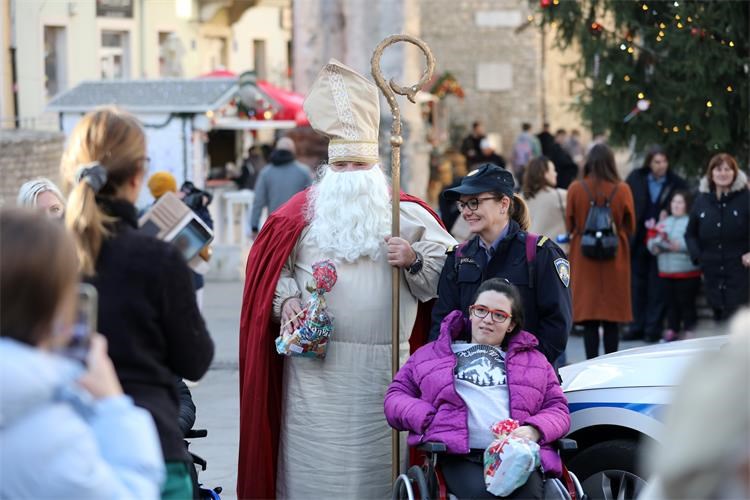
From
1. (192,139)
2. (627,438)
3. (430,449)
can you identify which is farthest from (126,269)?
(192,139)

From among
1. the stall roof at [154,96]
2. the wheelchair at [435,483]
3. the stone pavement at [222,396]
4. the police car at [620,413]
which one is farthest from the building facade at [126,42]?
the wheelchair at [435,483]

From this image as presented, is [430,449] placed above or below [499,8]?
below

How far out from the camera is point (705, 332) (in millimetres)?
12133

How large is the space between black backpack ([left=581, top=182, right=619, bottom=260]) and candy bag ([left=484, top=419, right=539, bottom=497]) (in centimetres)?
563

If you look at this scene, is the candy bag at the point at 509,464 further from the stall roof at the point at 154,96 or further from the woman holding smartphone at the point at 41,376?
the stall roof at the point at 154,96

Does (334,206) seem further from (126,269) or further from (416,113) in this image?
(416,113)

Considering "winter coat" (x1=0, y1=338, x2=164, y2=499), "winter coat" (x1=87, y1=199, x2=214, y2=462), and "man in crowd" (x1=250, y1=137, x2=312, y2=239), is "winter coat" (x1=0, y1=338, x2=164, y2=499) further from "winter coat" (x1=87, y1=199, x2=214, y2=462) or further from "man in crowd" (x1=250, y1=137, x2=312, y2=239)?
"man in crowd" (x1=250, y1=137, x2=312, y2=239)

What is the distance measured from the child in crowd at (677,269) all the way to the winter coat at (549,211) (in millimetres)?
1119

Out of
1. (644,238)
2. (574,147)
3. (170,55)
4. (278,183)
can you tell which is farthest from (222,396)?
(574,147)

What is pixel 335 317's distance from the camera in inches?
238

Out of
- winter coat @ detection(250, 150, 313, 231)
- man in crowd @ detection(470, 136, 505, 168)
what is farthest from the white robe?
man in crowd @ detection(470, 136, 505, 168)

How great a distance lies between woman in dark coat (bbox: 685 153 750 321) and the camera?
35.5 feet

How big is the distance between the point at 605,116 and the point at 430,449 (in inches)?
327

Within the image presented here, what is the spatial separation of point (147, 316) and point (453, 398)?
1801 millimetres
